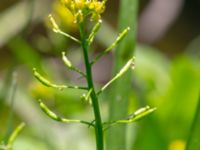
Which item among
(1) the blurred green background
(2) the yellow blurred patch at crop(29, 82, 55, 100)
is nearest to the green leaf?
(1) the blurred green background

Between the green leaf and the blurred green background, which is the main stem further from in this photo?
the blurred green background

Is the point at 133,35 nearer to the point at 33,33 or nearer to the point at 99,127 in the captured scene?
the point at 99,127

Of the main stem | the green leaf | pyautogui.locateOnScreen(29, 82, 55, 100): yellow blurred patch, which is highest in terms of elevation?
pyautogui.locateOnScreen(29, 82, 55, 100): yellow blurred patch

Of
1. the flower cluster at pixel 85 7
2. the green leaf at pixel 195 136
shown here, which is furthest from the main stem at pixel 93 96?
the green leaf at pixel 195 136

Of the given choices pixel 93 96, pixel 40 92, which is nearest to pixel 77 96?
pixel 40 92

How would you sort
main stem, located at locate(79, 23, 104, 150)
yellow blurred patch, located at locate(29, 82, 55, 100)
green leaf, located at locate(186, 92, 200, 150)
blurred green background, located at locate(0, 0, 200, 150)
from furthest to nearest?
yellow blurred patch, located at locate(29, 82, 55, 100), blurred green background, located at locate(0, 0, 200, 150), green leaf, located at locate(186, 92, 200, 150), main stem, located at locate(79, 23, 104, 150)

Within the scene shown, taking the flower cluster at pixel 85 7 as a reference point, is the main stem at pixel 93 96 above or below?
below

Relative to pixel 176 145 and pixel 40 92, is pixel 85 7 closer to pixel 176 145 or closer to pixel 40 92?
pixel 176 145

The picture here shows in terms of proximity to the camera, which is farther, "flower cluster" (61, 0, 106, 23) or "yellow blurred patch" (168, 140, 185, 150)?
"yellow blurred patch" (168, 140, 185, 150)

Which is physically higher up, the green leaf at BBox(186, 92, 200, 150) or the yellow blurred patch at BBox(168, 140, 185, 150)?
the yellow blurred patch at BBox(168, 140, 185, 150)

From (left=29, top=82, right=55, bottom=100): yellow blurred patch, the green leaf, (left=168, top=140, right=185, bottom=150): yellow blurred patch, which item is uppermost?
(left=29, top=82, right=55, bottom=100): yellow blurred patch

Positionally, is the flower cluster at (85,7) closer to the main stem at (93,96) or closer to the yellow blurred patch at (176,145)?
the main stem at (93,96)

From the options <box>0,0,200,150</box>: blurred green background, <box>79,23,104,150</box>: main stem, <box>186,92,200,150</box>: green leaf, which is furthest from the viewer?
<box>0,0,200,150</box>: blurred green background

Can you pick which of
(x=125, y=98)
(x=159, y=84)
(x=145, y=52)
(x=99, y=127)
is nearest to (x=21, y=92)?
(x=159, y=84)
